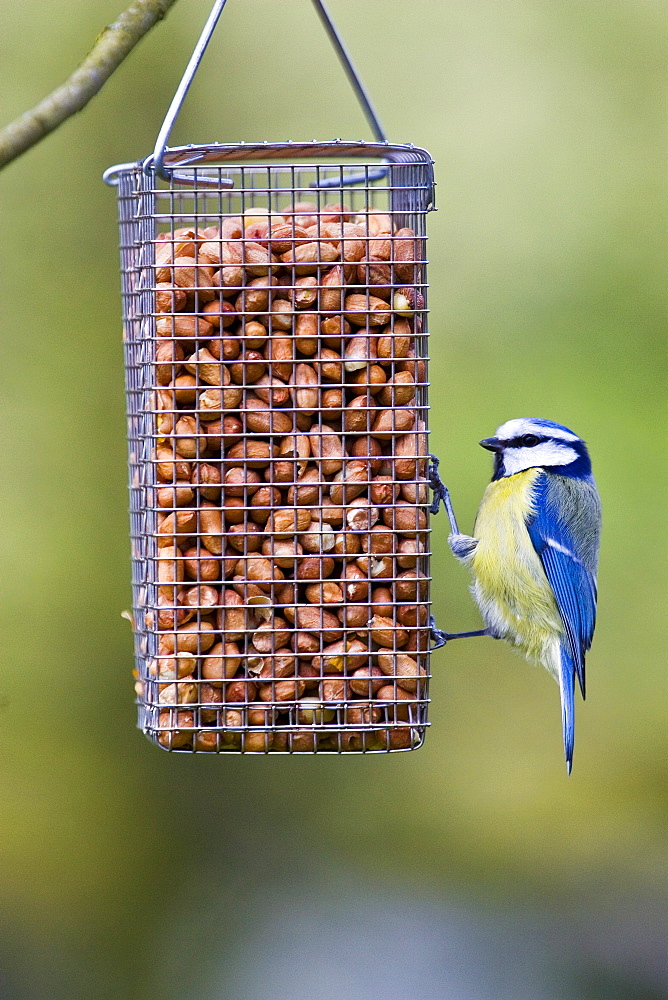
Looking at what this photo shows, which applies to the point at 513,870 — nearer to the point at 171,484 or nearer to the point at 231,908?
the point at 231,908

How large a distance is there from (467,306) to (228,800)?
9.64 feet

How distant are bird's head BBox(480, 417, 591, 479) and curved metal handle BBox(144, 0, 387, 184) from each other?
1043 millimetres

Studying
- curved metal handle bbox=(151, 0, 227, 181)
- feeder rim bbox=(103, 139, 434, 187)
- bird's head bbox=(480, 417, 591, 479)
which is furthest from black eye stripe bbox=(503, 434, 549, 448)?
curved metal handle bbox=(151, 0, 227, 181)

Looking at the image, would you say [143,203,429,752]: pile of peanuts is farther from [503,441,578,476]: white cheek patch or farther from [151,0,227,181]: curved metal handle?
[503,441,578,476]: white cheek patch

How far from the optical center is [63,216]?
5.27m

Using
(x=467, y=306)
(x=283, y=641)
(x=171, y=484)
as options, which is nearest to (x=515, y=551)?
(x=283, y=641)

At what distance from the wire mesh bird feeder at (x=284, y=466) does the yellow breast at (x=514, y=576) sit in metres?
0.71

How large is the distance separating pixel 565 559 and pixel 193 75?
70.8 inches

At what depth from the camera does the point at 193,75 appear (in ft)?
7.52

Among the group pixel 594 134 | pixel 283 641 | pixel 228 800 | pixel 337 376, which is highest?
pixel 594 134

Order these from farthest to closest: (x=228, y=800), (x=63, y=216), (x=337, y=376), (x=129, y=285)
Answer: (x=228, y=800) → (x=63, y=216) → (x=129, y=285) → (x=337, y=376)

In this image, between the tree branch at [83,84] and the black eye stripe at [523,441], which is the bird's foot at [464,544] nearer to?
the black eye stripe at [523,441]

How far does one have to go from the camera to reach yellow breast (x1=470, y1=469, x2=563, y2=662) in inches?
130

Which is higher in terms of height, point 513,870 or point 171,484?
point 171,484
